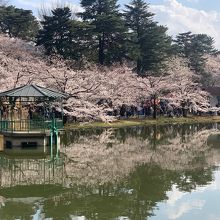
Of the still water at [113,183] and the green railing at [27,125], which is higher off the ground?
the green railing at [27,125]

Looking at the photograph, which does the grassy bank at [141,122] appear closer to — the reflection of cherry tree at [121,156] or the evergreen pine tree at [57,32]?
the reflection of cherry tree at [121,156]

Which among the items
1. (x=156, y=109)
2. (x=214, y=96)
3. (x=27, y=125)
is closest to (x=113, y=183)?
(x=27, y=125)

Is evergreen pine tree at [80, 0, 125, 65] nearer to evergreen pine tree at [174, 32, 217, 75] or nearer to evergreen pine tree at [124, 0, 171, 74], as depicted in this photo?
evergreen pine tree at [124, 0, 171, 74]

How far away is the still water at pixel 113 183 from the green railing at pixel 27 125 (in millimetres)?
1894

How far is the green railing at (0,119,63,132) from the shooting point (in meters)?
28.2

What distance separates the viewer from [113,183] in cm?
1781

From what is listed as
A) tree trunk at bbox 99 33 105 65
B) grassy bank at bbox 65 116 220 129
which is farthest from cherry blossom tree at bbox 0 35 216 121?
tree trunk at bbox 99 33 105 65

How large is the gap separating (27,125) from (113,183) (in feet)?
39.8

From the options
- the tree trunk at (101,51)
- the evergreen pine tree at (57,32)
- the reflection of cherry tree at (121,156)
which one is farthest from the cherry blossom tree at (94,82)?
the reflection of cherry tree at (121,156)

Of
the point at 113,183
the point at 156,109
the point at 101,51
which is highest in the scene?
the point at 101,51

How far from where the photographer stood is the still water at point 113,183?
13578 mm

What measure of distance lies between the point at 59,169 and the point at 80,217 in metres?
8.26

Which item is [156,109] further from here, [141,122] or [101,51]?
[101,51]

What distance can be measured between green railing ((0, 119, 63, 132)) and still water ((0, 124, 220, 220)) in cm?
189
